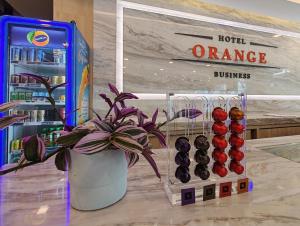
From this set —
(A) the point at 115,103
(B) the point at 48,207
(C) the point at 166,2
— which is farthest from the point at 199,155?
(C) the point at 166,2

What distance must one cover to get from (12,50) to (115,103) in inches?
81.1

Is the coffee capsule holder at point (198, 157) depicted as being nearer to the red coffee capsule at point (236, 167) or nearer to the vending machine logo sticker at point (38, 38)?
the red coffee capsule at point (236, 167)

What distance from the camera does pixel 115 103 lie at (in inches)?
21.9

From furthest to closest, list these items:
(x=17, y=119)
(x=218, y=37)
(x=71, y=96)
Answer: (x=218, y=37) < (x=71, y=96) < (x=17, y=119)

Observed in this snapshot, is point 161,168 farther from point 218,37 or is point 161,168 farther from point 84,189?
point 218,37

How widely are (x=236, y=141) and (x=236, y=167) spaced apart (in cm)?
8

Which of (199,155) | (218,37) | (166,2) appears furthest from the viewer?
(218,37)

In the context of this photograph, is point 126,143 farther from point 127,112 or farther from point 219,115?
point 219,115

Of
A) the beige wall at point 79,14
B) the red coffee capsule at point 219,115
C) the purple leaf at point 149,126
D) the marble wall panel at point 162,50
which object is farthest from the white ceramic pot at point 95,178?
the beige wall at point 79,14

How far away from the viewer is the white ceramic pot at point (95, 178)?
0.49 m

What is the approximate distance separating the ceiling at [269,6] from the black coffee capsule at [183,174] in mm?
3278

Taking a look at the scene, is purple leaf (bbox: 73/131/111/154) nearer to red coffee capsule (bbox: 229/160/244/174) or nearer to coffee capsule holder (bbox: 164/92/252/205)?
coffee capsule holder (bbox: 164/92/252/205)

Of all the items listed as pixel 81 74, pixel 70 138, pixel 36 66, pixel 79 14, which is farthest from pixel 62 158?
pixel 79 14

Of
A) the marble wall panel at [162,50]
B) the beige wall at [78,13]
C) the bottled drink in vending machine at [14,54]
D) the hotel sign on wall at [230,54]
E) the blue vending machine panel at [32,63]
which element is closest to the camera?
the blue vending machine panel at [32,63]
